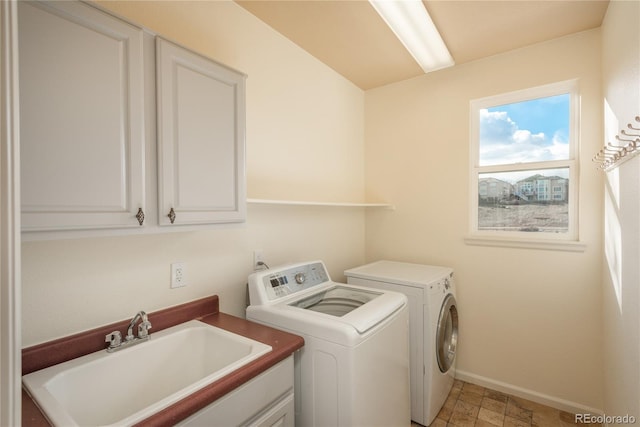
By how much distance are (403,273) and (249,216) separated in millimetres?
1263

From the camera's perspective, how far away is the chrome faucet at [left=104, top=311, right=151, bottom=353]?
1.24m

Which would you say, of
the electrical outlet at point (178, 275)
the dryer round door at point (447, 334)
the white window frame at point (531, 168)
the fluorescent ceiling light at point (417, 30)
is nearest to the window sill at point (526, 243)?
the white window frame at point (531, 168)

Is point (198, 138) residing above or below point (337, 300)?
above

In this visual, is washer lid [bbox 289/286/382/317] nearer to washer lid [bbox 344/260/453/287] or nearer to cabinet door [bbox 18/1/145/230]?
washer lid [bbox 344/260/453/287]

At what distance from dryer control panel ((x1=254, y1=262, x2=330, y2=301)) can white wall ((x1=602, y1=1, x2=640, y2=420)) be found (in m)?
1.57

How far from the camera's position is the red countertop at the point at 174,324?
2.91ft

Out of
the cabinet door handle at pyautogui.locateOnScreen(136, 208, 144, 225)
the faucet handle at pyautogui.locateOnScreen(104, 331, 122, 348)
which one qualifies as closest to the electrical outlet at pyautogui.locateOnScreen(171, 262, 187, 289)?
the faucet handle at pyautogui.locateOnScreen(104, 331, 122, 348)

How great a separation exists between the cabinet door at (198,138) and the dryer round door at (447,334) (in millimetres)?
1655

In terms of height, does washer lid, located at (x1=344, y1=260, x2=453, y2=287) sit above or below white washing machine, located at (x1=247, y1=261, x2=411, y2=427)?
above

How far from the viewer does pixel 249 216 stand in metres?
1.95

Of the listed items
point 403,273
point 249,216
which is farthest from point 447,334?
point 249,216

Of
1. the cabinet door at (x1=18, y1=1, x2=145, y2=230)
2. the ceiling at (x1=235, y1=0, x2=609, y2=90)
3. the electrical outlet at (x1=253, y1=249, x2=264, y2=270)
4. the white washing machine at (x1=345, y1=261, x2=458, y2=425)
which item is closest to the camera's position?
the cabinet door at (x1=18, y1=1, x2=145, y2=230)

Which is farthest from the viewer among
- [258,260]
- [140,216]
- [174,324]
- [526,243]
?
[526,243]

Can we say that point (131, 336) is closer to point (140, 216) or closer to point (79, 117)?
point (140, 216)
